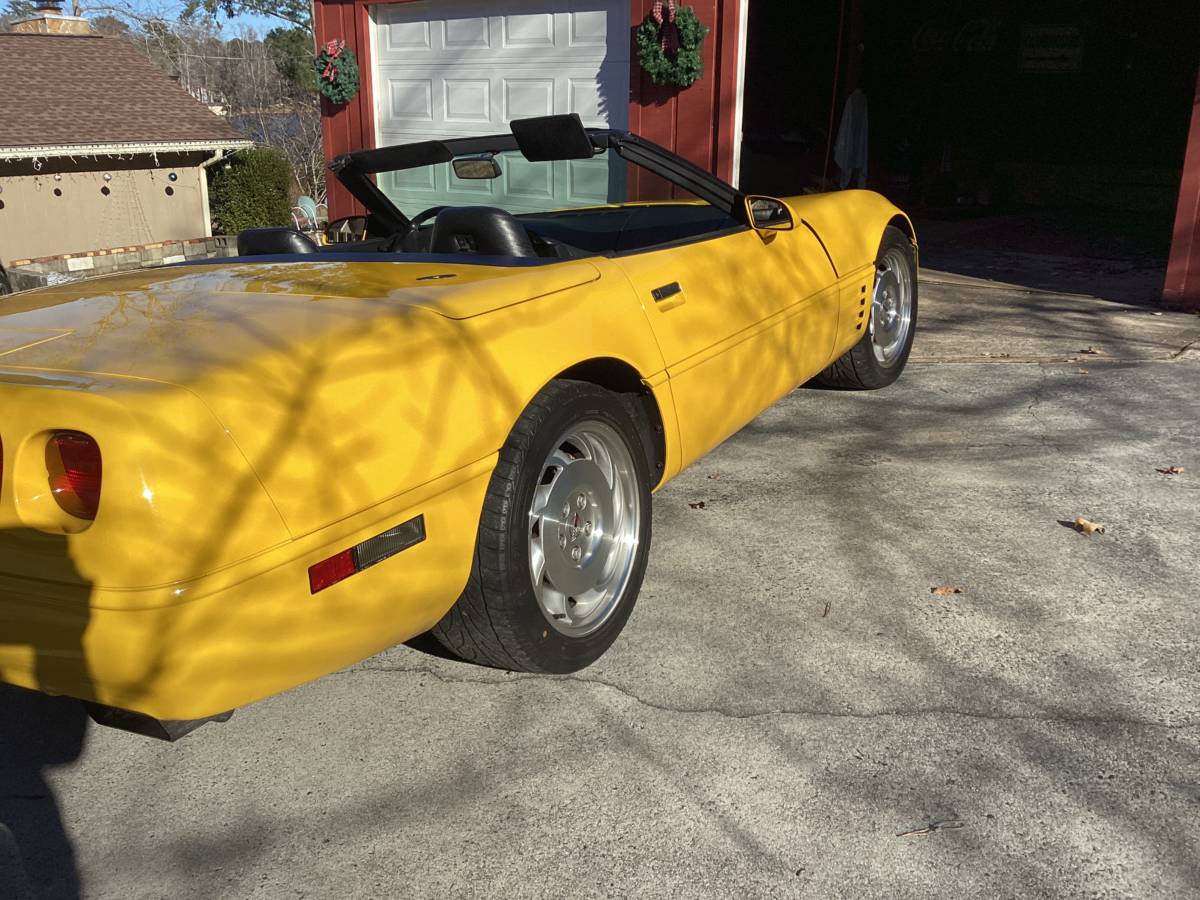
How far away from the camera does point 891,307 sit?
5.70 meters

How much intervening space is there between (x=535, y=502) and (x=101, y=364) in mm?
1156

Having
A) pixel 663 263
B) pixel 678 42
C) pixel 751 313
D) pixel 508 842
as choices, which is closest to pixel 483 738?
pixel 508 842

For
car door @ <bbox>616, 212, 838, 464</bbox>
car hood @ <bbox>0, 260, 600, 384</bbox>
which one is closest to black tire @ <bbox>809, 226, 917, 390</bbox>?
car door @ <bbox>616, 212, 838, 464</bbox>

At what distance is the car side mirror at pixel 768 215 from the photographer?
13.1ft

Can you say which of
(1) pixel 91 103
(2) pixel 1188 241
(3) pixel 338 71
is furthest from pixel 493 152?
(1) pixel 91 103

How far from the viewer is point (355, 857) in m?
2.35

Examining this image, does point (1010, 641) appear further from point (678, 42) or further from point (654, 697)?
point (678, 42)

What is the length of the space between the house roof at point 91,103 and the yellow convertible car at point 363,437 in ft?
54.7

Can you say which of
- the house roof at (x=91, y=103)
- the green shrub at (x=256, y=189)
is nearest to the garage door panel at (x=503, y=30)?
the house roof at (x=91, y=103)

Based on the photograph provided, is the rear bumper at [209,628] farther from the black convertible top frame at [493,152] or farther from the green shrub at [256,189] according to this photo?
the green shrub at [256,189]

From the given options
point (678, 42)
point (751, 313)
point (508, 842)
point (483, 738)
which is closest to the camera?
point (508, 842)

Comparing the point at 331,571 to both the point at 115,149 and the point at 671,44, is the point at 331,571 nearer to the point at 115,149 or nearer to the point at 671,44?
the point at 671,44

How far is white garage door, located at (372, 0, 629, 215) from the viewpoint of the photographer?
993 centimetres

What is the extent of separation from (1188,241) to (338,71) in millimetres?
8453
